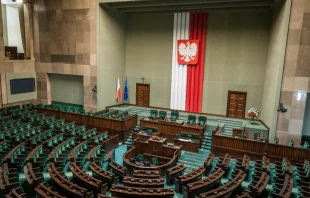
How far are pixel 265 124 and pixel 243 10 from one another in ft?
19.6

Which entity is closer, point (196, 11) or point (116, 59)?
point (196, 11)

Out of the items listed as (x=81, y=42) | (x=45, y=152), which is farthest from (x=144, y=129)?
(x=81, y=42)

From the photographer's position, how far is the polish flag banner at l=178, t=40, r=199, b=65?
1383 centimetres

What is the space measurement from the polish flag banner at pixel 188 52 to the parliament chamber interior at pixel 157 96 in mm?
58

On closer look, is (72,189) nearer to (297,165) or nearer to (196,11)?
(297,165)

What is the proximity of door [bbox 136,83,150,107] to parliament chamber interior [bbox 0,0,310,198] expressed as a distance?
9 centimetres

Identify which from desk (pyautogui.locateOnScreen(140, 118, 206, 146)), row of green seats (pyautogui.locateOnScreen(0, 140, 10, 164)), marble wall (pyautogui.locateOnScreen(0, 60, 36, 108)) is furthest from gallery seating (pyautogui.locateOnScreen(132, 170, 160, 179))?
marble wall (pyautogui.locateOnScreen(0, 60, 36, 108))

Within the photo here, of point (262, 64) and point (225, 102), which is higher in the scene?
point (262, 64)

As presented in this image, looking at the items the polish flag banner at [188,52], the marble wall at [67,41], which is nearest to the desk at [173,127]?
the marble wall at [67,41]

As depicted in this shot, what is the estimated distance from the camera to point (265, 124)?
11.7 m

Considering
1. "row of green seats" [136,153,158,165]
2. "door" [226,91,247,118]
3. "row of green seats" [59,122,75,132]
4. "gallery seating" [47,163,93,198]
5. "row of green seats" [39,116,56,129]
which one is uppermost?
"door" [226,91,247,118]

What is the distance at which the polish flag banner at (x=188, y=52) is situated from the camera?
13.8 meters

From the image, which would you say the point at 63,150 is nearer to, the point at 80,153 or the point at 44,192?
the point at 80,153

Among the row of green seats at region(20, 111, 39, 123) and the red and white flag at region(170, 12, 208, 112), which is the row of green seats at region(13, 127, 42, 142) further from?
the red and white flag at region(170, 12, 208, 112)
